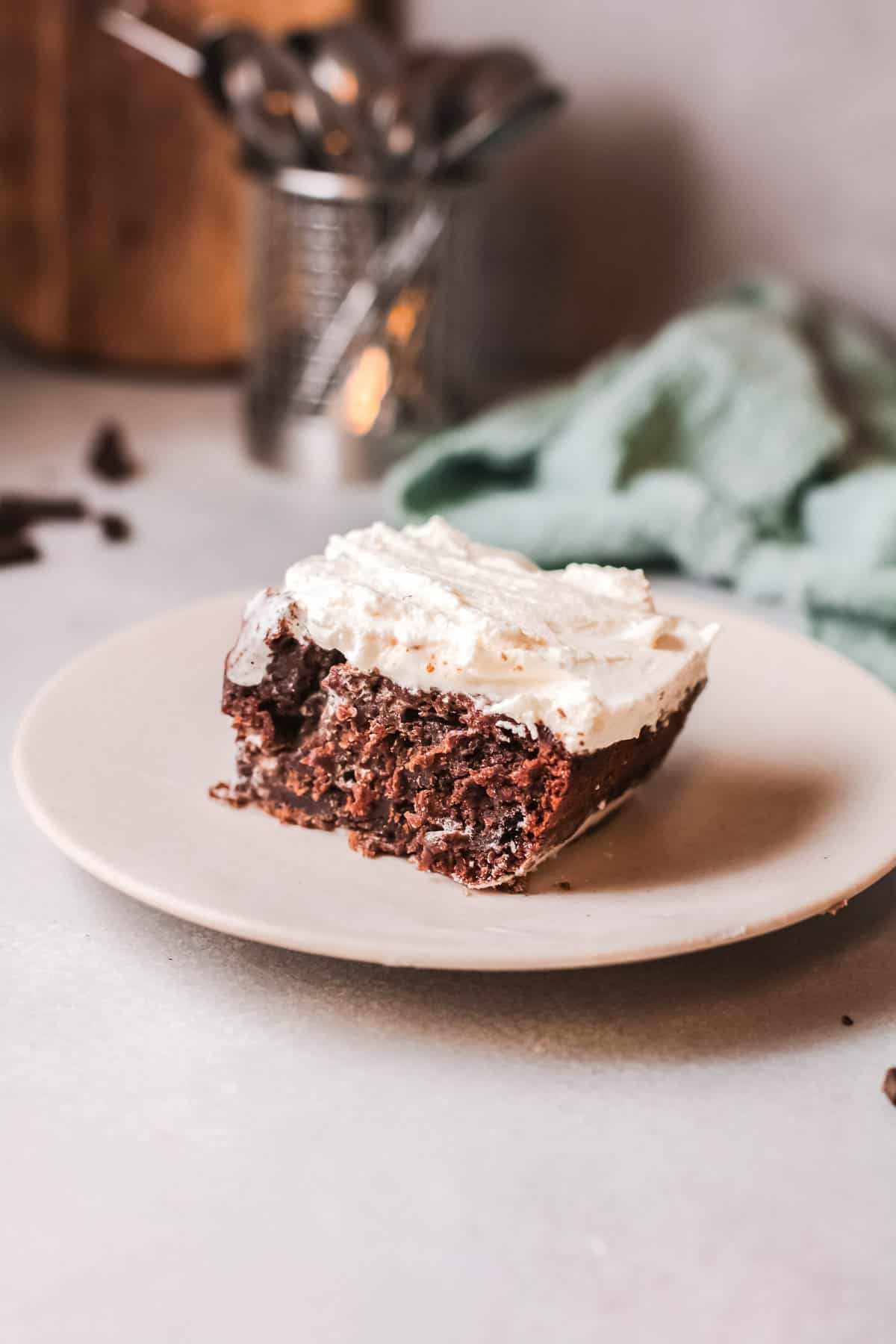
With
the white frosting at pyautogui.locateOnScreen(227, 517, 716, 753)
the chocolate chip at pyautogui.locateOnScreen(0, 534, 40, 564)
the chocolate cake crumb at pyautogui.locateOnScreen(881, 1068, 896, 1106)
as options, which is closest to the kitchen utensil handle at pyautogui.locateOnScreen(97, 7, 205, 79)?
the chocolate chip at pyautogui.locateOnScreen(0, 534, 40, 564)

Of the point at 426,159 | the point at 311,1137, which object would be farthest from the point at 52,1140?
the point at 426,159

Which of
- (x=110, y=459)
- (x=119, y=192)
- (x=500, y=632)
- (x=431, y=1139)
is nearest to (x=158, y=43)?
(x=119, y=192)

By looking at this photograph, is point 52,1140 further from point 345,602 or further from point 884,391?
point 884,391

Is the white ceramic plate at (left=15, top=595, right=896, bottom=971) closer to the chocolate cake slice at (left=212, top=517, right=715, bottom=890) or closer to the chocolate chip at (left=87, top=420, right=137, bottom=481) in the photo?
the chocolate cake slice at (left=212, top=517, right=715, bottom=890)

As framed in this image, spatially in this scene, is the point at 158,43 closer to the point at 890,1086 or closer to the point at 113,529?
the point at 113,529

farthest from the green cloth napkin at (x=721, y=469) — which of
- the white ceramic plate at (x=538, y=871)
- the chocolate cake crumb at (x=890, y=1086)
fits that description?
the chocolate cake crumb at (x=890, y=1086)
